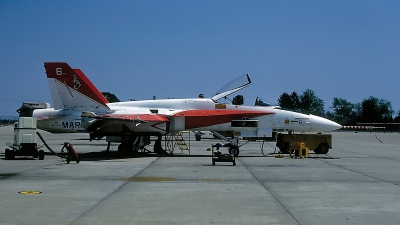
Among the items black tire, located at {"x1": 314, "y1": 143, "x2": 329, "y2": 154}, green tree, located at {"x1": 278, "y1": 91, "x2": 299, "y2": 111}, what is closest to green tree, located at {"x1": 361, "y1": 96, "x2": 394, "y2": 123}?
green tree, located at {"x1": 278, "y1": 91, "x2": 299, "y2": 111}

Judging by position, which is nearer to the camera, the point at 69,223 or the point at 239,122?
the point at 69,223

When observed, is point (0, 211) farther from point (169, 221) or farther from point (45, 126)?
point (45, 126)

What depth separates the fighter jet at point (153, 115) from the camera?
23.0 m

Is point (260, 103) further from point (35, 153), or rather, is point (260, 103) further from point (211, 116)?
point (35, 153)

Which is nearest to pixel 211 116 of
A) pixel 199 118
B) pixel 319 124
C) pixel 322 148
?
pixel 199 118

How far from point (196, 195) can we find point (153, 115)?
12568mm

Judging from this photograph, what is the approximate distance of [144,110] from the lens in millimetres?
23781

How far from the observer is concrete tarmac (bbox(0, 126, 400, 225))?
822 centimetres

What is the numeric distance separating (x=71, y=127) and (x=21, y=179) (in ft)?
33.1

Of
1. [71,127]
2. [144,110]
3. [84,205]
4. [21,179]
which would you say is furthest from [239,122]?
[84,205]

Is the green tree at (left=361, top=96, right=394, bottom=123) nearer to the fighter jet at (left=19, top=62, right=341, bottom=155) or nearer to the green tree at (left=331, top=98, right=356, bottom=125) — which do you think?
the green tree at (left=331, top=98, right=356, bottom=125)

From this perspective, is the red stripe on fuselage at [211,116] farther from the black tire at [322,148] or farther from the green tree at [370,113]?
the green tree at [370,113]

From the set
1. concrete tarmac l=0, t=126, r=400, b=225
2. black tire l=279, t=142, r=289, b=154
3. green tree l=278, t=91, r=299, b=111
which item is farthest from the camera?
green tree l=278, t=91, r=299, b=111

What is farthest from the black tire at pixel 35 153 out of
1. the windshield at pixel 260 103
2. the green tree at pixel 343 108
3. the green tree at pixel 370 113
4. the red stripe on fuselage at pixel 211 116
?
the green tree at pixel 343 108
